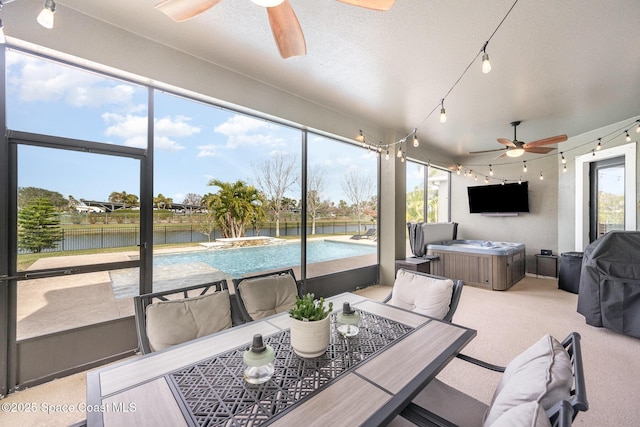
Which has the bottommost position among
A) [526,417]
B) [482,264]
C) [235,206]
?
[482,264]

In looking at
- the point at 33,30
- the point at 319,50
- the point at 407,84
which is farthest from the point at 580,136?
the point at 33,30

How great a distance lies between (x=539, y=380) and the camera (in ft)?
2.93

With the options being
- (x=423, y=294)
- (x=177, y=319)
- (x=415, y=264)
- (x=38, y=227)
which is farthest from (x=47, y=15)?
(x=415, y=264)

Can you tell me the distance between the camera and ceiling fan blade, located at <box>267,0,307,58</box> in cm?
161

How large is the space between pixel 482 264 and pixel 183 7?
570 centimetres

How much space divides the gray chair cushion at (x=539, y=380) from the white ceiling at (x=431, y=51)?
2.37 meters

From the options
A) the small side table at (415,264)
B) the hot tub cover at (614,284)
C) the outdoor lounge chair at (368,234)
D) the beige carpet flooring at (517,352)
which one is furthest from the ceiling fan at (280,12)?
the small side table at (415,264)

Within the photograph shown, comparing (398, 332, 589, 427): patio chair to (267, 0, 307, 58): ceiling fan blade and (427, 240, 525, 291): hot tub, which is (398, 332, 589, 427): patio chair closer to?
(267, 0, 307, 58): ceiling fan blade

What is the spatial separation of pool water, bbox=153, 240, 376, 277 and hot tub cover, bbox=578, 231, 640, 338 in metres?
3.27

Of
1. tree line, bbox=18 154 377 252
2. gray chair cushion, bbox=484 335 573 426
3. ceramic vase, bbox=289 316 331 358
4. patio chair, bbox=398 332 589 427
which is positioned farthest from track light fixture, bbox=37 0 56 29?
gray chair cushion, bbox=484 335 573 426

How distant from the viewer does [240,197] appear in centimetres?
340

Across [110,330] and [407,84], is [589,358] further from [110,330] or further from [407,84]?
[110,330]

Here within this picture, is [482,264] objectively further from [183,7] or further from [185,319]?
[183,7]

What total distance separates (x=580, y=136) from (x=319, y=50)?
580 centimetres
